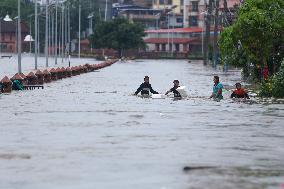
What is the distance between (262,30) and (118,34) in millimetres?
140004

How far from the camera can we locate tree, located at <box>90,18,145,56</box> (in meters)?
194

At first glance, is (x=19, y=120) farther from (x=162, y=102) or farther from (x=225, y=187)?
(x=225, y=187)

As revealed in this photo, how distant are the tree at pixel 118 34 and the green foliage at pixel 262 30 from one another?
5314 inches

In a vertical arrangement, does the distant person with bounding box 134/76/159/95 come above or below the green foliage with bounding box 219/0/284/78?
below

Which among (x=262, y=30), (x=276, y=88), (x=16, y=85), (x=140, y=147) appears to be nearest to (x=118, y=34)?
(x=262, y=30)

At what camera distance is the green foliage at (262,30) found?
181 feet

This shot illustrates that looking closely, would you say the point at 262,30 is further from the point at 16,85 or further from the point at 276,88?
the point at 16,85

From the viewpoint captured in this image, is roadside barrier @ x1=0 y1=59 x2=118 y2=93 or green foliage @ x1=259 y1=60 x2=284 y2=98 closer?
green foliage @ x1=259 y1=60 x2=284 y2=98

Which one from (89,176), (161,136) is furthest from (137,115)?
(89,176)

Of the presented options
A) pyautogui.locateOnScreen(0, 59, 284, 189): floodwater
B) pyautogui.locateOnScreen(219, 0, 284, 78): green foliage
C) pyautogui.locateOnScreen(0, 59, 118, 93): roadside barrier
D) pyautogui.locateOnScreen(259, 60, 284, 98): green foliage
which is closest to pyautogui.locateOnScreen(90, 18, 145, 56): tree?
pyautogui.locateOnScreen(0, 59, 118, 93): roadside barrier

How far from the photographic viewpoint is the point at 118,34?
639 feet

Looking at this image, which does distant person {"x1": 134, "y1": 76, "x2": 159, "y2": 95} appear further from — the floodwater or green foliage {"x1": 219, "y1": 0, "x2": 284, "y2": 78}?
green foliage {"x1": 219, "y1": 0, "x2": 284, "y2": 78}

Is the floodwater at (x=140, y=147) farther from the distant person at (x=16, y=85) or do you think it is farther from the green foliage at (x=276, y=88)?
the distant person at (x=16, y=85)

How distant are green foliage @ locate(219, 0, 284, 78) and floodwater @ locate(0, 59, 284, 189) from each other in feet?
68.4
